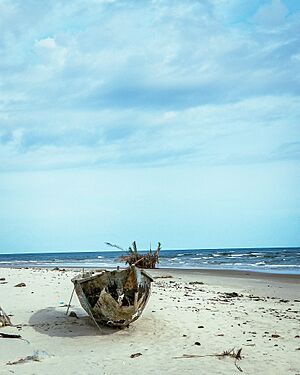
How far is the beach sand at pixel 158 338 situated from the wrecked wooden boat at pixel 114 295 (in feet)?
0.89

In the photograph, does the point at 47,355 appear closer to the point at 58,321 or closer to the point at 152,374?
the point at 152,374

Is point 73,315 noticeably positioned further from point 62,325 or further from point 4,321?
point 4,321

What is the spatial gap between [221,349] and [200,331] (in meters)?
1.33

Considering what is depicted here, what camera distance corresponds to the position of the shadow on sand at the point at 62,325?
8414mm

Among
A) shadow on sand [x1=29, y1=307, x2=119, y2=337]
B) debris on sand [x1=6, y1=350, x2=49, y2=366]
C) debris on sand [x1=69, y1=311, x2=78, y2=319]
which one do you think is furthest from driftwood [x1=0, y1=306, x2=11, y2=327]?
debris on sand [x1=6, y1=350, x2=49, y2=366]

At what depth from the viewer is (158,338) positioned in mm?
8109

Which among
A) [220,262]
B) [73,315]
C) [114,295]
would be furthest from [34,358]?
[220,262]

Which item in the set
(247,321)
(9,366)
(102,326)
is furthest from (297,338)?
(9,366)

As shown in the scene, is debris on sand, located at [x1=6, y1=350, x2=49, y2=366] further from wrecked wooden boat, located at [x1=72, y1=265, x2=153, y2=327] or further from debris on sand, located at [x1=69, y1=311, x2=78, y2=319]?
debris on sand, located at [x1=69, y1=311, x2=78, y2=319]

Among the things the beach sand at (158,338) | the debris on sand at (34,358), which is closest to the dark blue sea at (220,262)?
the beach sand at (158,338)

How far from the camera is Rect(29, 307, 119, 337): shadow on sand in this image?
841 centimetres

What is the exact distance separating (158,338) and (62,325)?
6.73 feet

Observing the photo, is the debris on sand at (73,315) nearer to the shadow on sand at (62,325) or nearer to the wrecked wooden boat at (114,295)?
the shadow on sand at (62,325)

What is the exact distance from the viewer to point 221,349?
7359 millimetres
